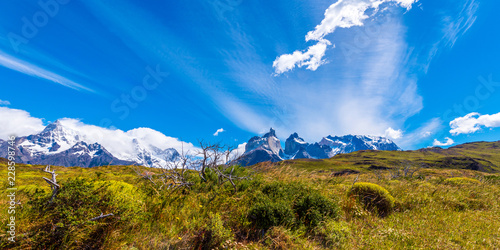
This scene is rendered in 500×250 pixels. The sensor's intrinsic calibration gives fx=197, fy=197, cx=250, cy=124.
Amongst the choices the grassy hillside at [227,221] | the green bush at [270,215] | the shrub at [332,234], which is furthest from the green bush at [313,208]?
the green bush at [270,215]

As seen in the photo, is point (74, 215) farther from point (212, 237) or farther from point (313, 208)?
point (313, 208)

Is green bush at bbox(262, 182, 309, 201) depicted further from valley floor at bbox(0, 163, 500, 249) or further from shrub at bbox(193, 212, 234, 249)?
shrub at bbox(193, 212, 234, 249)

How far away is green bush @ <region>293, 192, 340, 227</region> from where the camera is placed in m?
5.42

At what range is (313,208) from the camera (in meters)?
5.63

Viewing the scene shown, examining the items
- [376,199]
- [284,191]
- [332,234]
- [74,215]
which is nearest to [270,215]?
[332,234]

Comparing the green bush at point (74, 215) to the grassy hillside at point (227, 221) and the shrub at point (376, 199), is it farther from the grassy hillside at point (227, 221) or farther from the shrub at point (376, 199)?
the shrub at point (376, 199)

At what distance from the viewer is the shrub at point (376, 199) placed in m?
7.17

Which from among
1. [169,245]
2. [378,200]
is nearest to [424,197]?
[378,200]

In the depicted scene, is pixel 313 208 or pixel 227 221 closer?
pixel 227 221

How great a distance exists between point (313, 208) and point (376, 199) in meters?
3.47

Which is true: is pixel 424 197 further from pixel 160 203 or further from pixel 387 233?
pixel 160 203

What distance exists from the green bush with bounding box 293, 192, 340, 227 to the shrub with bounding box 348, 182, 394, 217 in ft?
7.07

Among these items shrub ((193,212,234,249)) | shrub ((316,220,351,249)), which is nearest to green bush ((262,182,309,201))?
shrub ((316,220,351,249))

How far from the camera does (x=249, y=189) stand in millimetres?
7145
